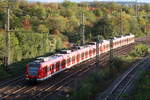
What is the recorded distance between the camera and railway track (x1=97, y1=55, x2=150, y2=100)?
2501cm

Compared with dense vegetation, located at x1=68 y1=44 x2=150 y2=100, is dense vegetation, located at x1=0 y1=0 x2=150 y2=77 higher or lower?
higher

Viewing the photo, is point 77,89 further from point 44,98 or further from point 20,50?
point 20,50

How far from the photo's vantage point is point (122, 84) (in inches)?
1190

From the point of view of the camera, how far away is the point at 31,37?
45312 mm

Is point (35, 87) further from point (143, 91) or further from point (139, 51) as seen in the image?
point (139, 51)

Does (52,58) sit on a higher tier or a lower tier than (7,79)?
higher

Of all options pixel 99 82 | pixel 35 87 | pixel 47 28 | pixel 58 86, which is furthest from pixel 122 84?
pixel 47 28

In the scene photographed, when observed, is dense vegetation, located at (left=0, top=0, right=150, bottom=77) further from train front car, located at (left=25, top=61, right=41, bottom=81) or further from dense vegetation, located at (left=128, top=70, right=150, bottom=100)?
dense vegetation, located at (left=128, top=70, right=150, bottom=100)

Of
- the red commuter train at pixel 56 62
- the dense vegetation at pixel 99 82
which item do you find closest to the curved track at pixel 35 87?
the red commuter train at pixel 56 62

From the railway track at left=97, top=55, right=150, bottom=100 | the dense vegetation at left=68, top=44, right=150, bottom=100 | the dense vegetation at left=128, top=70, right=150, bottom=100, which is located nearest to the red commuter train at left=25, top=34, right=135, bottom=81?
the dense vegetation at left=68, top=44, right=150, bottom=100

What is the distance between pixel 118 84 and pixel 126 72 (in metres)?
6.94

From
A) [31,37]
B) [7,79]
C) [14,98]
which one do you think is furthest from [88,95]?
[31,37]

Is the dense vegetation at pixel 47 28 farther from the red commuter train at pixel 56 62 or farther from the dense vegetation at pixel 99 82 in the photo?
the dense vegetation at pixel 99 82

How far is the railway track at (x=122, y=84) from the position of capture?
25.0 meters
